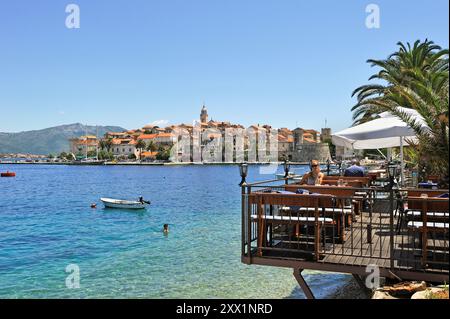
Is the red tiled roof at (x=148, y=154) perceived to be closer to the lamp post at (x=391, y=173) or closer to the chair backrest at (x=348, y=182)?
the chair backrest at (x=348, y=182)

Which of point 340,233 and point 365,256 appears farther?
point 340,233

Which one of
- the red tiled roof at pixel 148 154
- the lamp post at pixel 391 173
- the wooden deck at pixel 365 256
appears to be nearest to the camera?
the wooden deck at pixel 365 256

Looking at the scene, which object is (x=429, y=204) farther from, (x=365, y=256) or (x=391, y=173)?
(x=391, y=173)

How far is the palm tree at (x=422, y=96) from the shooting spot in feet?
26.9

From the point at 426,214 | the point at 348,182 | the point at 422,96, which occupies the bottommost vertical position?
the point at 426,214

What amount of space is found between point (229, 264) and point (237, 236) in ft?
20.3

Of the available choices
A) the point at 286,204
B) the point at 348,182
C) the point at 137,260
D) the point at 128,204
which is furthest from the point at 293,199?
the point at 128,204

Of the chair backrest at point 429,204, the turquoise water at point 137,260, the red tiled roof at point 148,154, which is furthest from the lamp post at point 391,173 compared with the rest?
the red tiled roof at point 148,154

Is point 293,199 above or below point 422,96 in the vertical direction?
below

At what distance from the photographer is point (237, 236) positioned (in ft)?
73.7

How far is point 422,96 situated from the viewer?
13.0m

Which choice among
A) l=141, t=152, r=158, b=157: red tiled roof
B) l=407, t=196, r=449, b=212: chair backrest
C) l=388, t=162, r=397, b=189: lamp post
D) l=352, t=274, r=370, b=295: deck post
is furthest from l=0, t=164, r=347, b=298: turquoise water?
l=141, t=152, r=158, b=157: red tiled roof

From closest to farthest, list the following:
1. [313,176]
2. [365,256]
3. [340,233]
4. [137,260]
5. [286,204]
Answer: [365,256] → [286,204] → [340,233] → [313,176] → [137,260]

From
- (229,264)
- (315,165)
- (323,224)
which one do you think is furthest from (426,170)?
(323,224)
